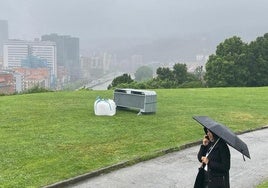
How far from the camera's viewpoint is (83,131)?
13.1m

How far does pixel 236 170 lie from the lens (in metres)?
9.90

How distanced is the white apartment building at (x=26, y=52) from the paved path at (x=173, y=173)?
106 metres

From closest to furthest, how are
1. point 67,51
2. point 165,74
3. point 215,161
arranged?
point 215,161 < point 165,74 < point 67,51

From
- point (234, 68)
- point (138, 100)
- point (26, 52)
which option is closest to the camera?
point (138, 100)

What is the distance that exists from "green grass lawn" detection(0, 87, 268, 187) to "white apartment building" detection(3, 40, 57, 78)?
97.4 meters

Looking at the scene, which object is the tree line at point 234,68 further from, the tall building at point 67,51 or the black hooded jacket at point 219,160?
the tall building at point 67,51

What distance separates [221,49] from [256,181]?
4473cm

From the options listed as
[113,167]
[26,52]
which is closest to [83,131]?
[113,167]

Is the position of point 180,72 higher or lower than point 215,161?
higher

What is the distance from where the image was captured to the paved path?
875 centimetres

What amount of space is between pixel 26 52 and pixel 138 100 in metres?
115

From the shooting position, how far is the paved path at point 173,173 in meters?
8.75

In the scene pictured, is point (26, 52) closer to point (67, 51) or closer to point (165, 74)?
point (67, 51)

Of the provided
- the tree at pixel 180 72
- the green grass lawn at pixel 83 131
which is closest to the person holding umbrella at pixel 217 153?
the green grass lawn at pixel 83 131
